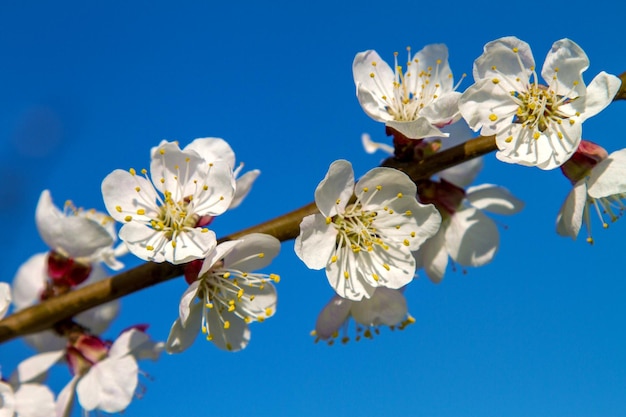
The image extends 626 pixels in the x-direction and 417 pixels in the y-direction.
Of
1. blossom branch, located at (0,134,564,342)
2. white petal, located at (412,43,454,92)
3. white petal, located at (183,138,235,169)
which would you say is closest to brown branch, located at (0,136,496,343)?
blossom branch, located at (0,134,564,342)

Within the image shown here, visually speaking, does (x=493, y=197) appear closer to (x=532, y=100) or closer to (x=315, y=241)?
(x=532, y=100)

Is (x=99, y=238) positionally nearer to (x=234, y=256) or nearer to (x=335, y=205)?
(x=234, y=256)

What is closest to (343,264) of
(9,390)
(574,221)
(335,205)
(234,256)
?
(335,205)

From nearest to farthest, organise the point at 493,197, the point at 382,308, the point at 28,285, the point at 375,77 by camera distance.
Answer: the point at 382,308, the point at 375,77, the point at 493,197, the point at 28,285

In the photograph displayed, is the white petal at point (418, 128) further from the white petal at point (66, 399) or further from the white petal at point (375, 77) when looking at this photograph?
the white petal at point (66, 399)

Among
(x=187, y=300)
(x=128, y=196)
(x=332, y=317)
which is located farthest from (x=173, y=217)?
(x=332, y=317)

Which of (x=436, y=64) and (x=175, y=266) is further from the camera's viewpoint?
(x=436, y=64)
